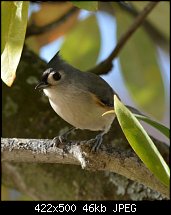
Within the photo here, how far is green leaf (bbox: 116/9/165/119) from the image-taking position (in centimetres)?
190

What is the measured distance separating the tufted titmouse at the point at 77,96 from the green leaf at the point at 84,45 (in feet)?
1.60

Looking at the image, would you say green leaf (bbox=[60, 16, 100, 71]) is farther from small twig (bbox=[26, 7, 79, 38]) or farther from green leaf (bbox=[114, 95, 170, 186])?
green leaf (bbox=[114, 95, 170, 186])

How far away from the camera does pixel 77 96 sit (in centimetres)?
141

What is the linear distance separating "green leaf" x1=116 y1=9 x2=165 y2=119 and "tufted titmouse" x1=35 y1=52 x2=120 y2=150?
48 cm

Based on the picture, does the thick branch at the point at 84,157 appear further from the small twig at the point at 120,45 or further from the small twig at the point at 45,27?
the small twig at the point at 45,27

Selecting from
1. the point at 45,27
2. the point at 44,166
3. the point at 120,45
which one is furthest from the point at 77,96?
the point at 45,27

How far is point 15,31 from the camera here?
1.04m

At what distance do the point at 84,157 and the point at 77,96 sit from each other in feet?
1.17

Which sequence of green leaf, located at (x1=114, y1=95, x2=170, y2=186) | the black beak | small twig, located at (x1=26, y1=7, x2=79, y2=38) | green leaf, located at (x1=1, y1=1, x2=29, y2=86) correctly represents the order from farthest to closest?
small twig, located at (x1=26, y1=7, x2=79, y2=38), the black beak, green leaf, located at (x1=1, y1=1, x2=29, y2=86), green leaf, located at (x1=114, y1=95, x2=170, y2=186)

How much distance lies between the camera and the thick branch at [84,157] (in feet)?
3.42

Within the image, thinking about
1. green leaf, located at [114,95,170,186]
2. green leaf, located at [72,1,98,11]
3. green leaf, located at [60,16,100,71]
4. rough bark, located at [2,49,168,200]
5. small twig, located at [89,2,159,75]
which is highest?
green leaf, located at [60,16,100,71]

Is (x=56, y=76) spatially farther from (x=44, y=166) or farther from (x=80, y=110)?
(x=44, y=166)

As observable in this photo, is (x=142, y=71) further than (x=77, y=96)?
Yes

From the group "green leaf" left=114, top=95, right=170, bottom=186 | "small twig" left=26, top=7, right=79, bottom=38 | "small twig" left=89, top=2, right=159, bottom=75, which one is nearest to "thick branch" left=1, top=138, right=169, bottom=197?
"green leaf" left=114, top=95, right=170, bottom=186
